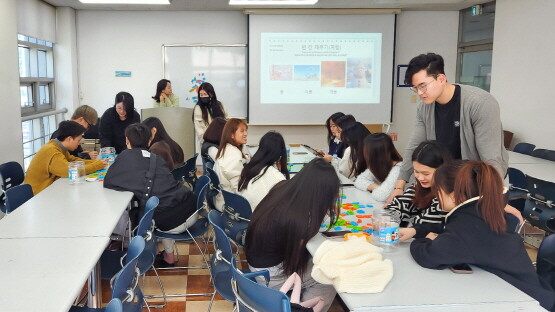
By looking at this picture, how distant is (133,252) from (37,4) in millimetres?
5480

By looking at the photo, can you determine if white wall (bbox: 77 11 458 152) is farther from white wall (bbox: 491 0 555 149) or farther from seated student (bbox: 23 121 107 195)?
seated student (bbox: 23 121 107 195)

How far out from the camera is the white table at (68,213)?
251cm

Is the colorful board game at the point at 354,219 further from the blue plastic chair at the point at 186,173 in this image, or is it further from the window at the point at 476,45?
the window at the point at 476,45

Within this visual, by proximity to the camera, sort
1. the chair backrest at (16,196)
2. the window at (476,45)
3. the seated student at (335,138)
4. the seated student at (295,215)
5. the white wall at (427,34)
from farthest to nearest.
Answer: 1. the white wall at (427,34)
2. the window at (476,45)
3. the seated student at (335,138)
4. the chair backrest at (16,196)
5. the seated student at (295,215)

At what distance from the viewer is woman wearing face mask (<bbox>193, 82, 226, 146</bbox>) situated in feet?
19.8

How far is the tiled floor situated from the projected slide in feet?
13.3

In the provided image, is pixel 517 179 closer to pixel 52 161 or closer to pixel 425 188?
pixel 425 188

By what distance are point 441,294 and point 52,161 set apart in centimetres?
303

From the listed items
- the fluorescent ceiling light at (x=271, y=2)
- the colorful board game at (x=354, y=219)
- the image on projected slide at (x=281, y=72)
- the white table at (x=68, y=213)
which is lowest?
the white table at (x=68, y=213)

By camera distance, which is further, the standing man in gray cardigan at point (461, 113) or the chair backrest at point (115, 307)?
the standing man in gray cardigan at point (461, 113)

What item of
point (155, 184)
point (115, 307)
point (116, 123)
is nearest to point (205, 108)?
point (116, 123)

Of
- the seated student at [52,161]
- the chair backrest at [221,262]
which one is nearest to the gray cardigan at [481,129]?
the chair backrest at [221,262]

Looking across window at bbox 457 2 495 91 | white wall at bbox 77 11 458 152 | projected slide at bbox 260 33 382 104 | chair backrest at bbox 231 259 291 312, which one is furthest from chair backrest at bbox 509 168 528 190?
white wall at bbox 77 11 458 152

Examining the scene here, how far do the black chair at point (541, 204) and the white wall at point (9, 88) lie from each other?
4864 mm
